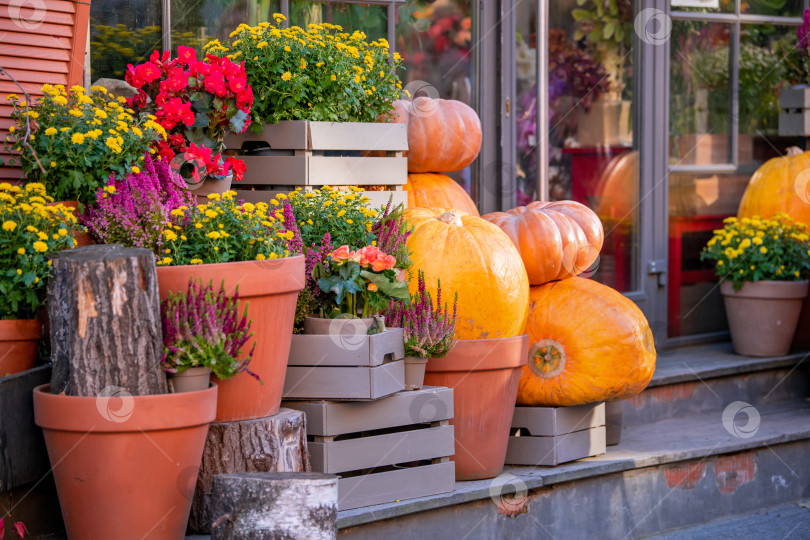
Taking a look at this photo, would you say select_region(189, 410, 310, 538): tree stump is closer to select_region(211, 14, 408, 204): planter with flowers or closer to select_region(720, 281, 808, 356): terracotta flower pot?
select_region(211, 14, 408, 204): planter with flowers

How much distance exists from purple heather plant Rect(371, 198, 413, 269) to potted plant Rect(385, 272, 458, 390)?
6.2 inches

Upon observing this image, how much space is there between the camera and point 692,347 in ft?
21.3

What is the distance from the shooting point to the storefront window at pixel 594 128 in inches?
237

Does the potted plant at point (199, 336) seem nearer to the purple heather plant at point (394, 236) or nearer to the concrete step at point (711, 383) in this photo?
the purple heather plant at point (394, 236)

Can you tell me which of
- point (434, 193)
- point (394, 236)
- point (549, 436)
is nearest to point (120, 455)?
point (394, 236)

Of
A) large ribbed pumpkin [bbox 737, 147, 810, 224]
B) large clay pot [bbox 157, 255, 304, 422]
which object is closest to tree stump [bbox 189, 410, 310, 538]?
large clay pot [bbox 157, 255, 304, 422]

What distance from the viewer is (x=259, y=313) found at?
332cm

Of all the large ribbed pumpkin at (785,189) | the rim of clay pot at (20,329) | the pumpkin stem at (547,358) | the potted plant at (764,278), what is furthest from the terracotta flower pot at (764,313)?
the rim of clay pot at (20,329)

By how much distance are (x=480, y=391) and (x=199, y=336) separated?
54.6 inches

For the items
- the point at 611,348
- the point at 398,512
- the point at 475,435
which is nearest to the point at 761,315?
the point at 611,348

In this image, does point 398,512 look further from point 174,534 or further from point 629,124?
point 629,124

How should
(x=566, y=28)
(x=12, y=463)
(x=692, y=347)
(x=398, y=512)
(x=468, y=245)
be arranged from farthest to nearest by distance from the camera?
(x=692, y=347) → (x=566, y=28) → (x=468, y=245) → (x=398, y=512) → (x=12, y=463)

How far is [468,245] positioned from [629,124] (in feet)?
8.35

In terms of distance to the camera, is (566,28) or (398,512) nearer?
(398,512)
